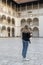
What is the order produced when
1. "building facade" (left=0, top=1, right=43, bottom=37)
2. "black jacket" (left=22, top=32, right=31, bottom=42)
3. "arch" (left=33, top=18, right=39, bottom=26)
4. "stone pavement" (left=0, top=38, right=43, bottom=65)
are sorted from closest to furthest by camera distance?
1. "stone pavement" (left=0, top=38, right=43, bottom=65)
2. "black jacket" (left=22, top=32, right=31, bottom=42)
3. "building facade" (left=0, top=1, right=43, bottom=37)
4. "arch" (left=33, top=18, right=39, bottom=26)

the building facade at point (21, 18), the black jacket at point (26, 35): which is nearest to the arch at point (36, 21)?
the building facade at point (21, 18)

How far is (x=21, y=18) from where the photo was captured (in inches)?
2101

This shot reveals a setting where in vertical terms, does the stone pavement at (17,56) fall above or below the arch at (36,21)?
below

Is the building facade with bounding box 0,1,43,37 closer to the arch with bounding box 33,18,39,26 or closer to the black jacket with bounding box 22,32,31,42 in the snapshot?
the arch with bounding box 33,18,39,26

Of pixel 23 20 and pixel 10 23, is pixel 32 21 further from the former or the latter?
pixel 10 23

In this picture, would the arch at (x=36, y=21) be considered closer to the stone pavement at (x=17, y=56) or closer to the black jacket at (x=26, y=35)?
the stone pavement at (x=17, y=56)

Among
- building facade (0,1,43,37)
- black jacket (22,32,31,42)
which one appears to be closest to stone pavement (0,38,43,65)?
black jacket (22,32,31,42)

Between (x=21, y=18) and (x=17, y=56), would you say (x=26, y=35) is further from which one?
(x=21, y=18)

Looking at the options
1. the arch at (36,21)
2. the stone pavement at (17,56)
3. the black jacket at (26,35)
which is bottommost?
the stone pavement at (17,56)

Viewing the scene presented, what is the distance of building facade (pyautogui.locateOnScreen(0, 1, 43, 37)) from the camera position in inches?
1873

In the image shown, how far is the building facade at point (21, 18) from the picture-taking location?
47562 millimetres

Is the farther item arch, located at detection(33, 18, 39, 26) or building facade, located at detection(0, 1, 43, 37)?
arch, located at detection(33, 18, 39, 26)

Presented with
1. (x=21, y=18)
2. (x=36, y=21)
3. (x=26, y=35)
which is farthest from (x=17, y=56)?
(x=21, y=18)

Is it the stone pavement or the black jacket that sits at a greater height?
the black jacket
